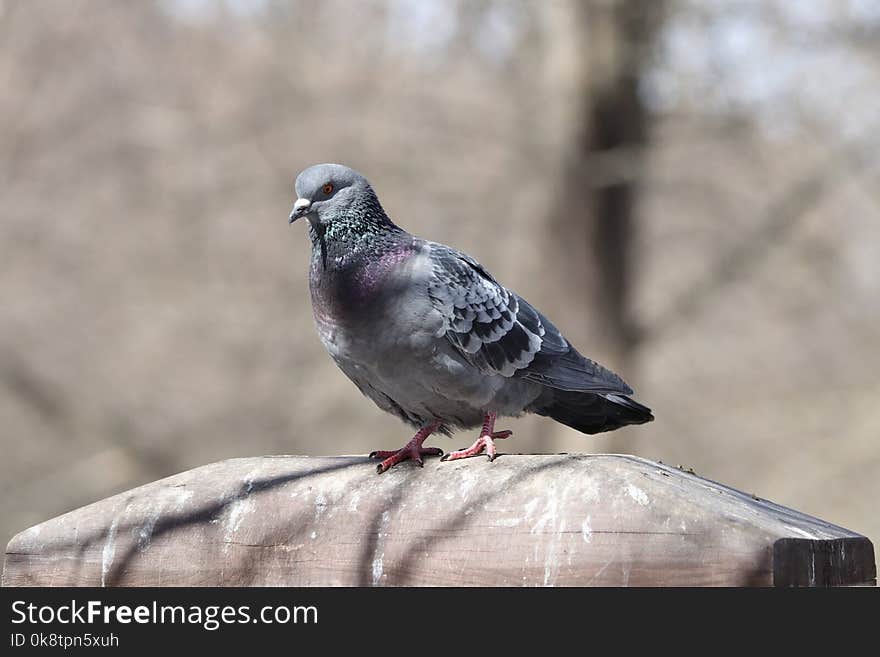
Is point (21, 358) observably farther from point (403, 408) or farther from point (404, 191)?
point (403, 408)

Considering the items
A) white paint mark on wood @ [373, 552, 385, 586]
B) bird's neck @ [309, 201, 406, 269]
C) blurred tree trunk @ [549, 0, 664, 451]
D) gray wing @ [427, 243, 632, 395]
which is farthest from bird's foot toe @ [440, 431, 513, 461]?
blurred tree trunk @ [549, 0, 664, 451]

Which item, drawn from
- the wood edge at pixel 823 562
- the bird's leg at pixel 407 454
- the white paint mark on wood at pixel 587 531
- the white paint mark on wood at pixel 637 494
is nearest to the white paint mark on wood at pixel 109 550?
the bird's leg at pixel 407 454

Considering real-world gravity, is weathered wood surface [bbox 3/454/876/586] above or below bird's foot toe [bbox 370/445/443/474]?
below

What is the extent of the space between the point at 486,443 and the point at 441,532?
0.64 meters

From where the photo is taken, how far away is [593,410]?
3.92 metres

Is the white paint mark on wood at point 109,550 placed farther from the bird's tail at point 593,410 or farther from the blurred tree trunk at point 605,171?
the blurred tree trunk at point 605,171

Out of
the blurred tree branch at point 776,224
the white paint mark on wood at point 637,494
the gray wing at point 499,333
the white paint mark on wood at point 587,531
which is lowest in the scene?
the white paint mark on wood at point 587,531

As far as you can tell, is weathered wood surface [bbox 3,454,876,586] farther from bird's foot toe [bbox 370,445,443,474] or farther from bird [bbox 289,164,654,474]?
bird [bbox 289,164,654,474]

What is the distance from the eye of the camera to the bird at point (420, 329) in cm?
349

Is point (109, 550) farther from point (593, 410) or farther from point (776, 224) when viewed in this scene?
point (776, 224)

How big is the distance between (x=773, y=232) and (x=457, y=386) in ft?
18.8

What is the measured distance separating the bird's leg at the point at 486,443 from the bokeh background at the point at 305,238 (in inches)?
Result: 201

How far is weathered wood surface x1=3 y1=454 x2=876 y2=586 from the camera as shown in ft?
8.09

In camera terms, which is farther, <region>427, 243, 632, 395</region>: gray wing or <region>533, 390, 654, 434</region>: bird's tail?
<region>533, 390, 654, 434</region>: bird's tail
